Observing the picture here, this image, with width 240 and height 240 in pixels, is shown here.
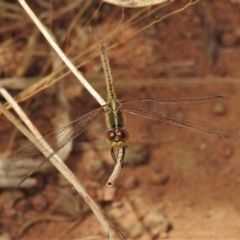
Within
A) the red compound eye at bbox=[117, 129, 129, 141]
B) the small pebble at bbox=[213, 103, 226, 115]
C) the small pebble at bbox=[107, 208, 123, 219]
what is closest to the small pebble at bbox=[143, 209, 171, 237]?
the small pebble at bbox=[107, 208, 123, 219]

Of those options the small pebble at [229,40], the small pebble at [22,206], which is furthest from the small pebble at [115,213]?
the small pebble at [229,40]

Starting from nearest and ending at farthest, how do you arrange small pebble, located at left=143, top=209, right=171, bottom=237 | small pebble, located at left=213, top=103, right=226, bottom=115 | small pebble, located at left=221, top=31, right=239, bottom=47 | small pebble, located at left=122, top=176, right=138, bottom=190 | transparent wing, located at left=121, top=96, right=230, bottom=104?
transparent wing, located at left=121, top=96, right=230, bottom=104 → small pebble, located at left=143, top=209, right=171, bottom=237 → small pebble, located at left=122, top=176, right=138, bottom=190 → small pebble, located at left=213, top=103, right=226, bottom=115 → small pebble, located at left=221, top=31, right=239, bottom=47

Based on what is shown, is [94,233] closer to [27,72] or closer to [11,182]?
[11,182]

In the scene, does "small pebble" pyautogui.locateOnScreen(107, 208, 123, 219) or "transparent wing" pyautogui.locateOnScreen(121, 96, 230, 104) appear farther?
"small pebble" pyautogui.locateOnScreen(107, 208, 123, 219)

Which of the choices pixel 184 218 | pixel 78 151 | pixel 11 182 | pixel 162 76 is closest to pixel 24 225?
pixel 11 182

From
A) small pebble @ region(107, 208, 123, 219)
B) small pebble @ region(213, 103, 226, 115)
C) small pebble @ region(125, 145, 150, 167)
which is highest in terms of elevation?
small pebble @ region(213, 103, 226, 115)

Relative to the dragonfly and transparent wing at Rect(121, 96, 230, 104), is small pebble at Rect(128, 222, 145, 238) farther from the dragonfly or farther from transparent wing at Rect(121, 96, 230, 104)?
transparent wing at Rect(121, 96, 230, 104)

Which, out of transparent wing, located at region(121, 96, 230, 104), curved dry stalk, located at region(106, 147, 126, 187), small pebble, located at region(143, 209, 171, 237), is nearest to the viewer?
curved dry stalk, located at region(106, 147, 126, 187)
